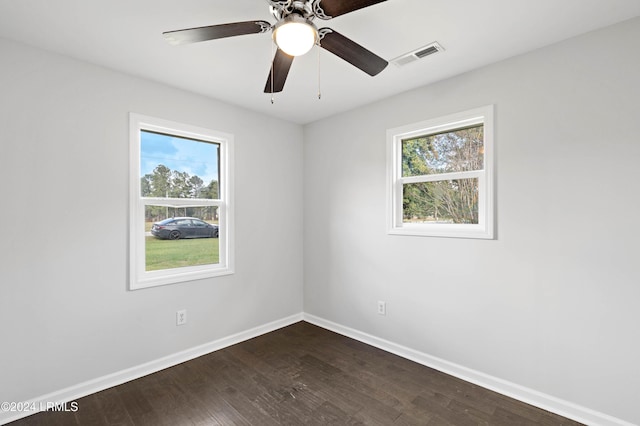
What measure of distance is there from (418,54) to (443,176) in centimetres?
105

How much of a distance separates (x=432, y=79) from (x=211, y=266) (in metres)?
2.81

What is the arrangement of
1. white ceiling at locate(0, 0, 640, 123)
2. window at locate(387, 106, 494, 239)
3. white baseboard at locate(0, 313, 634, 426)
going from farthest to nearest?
1. window at locate(387, 106, 494, 239)
2. white baseboard at locate(0, 313, 634, 426)
3. white ceiling at locate(0, 0, 640, 123)

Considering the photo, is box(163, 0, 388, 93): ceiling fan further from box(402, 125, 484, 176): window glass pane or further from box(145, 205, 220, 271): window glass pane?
box(145, 205, 220, 271): window glass pane

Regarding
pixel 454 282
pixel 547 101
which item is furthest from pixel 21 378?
pixel 547 101

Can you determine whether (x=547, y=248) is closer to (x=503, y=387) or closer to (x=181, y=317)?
(x=503, y=387)

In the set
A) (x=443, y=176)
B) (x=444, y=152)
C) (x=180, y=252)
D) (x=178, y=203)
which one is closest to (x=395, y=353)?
(x=443, y=176)

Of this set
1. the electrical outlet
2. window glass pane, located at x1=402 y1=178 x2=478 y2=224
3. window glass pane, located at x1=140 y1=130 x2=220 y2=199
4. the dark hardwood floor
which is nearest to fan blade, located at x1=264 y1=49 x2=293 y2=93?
window glass pane, located at x1=140 y1=130 x2=220 y2=199

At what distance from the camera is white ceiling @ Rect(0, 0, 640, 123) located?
5.75 feet

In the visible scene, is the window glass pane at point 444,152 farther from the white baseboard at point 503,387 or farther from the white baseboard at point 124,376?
the white baseboard at point 124,376

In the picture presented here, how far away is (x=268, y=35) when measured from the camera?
2.03m

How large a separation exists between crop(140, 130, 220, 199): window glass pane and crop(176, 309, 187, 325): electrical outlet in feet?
3.62

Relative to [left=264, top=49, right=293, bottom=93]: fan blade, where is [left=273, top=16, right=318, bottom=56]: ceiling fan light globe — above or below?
below

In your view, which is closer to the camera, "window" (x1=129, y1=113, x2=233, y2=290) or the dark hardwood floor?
the dark hardwood floor

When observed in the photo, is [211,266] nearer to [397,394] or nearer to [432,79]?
[397,394]
